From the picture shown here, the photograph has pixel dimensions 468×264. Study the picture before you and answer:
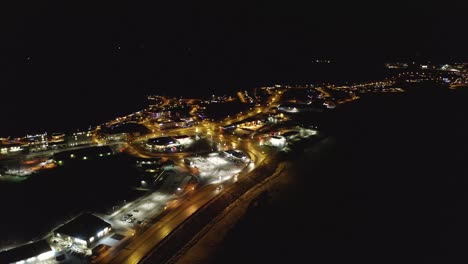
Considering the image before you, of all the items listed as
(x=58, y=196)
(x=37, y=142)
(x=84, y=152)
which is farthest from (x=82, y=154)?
(x=58, y=196)

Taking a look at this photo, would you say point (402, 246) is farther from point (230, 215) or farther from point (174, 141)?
point (174, 141)

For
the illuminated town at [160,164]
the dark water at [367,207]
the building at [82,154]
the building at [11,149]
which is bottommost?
the dark water at [367,207]

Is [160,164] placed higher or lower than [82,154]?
lower

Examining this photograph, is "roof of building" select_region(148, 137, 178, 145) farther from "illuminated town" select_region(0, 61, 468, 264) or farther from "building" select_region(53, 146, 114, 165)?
"building" select_region(53, 146, 114, 165)

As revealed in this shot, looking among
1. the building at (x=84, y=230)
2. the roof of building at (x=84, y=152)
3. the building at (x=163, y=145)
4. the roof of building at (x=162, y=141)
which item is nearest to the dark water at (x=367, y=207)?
the building at (x=84, y=230)

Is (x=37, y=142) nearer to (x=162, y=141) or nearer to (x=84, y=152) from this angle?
(x=84, y=152)

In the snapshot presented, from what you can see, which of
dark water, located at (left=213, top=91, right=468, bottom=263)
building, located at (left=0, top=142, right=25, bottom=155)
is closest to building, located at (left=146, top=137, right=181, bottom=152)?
building, located at (left=0, top=142, right=25, bottom=155)

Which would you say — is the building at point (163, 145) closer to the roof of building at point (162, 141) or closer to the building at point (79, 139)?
the roof of building at point (162, 141)
